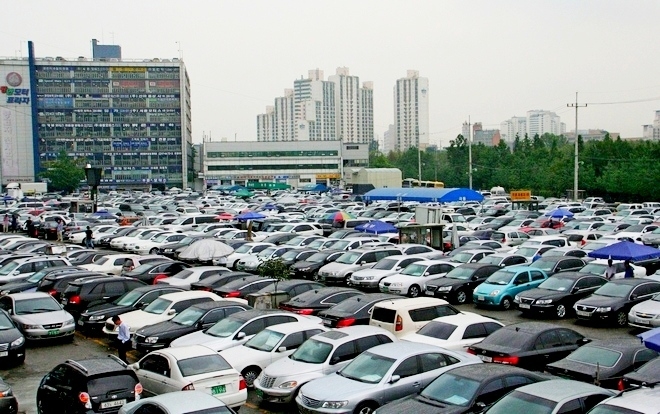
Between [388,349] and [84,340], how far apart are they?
1019cm

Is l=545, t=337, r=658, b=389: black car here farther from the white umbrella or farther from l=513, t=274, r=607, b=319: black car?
the white umbrella

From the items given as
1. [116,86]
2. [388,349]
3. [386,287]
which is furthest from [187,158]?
[388,349]

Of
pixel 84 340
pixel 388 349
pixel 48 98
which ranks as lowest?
pixel 84 340

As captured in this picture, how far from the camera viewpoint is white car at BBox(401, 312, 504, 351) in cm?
1501

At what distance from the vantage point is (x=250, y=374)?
14.4 metres

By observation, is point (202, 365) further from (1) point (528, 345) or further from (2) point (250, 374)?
(1) point (528, 345)

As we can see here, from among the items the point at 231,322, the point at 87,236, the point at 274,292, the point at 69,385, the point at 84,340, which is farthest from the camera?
the point at 87,236

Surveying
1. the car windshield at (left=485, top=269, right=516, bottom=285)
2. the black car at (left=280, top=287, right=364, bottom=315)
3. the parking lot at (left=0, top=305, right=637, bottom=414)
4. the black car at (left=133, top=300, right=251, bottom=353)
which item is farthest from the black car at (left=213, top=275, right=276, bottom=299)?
the car windshield at (left=485, top=269, right=516, bottom=285)

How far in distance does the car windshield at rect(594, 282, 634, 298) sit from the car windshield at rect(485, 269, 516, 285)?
2857 mm

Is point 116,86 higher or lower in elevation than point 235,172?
higher

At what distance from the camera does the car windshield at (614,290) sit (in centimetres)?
1990

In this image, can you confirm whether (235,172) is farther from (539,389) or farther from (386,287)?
(539,389)

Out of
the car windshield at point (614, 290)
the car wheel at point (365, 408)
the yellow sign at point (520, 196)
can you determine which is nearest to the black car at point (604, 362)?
the car wheel at point (365, 408)

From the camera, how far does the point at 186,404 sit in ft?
32.1
